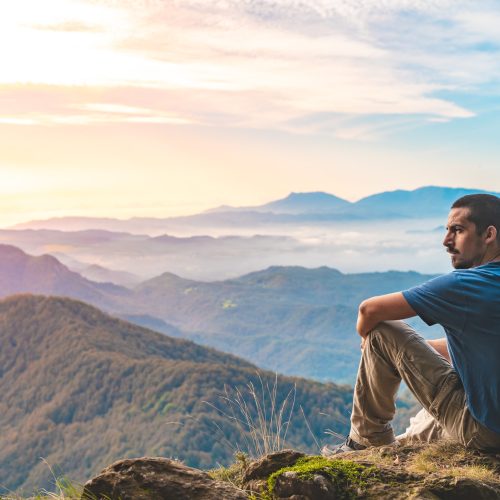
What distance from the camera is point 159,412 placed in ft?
531

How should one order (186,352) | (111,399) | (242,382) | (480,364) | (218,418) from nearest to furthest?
(480,364)
(218,418)
(242,382)
(111,399)
(186,352)

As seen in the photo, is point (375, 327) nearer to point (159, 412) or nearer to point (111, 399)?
point (159, 412)

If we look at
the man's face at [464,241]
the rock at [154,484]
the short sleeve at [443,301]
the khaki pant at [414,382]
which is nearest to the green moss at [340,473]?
the rock at [154,484]

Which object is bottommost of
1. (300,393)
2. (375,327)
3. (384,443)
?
(300,393)

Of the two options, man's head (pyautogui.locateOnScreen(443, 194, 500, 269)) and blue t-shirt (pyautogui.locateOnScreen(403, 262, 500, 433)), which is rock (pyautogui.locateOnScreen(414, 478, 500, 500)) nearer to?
blue t-shirt (pyautogui.locateOnScreen(403, 262, 500, 433))

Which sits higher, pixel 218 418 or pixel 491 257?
pixel 491 257

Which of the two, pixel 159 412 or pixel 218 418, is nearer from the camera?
pixel 218 418

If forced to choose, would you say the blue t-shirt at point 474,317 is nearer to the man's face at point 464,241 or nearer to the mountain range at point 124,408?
the man's face at point 464,241

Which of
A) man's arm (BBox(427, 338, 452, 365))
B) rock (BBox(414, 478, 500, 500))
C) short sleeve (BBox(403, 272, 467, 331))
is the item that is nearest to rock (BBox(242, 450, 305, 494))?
rock (BBox(414, 478, 500, 500))

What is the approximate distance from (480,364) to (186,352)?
19655 centimetres

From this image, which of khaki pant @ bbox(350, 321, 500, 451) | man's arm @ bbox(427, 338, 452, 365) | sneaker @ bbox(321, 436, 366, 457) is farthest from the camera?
man's arm @ bbox(427, 338, 452, 365)

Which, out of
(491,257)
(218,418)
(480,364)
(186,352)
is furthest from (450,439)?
(186,352)

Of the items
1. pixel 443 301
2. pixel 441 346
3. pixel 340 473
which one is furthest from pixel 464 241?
pixel 340 473

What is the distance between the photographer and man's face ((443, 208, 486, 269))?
20.1 feet
